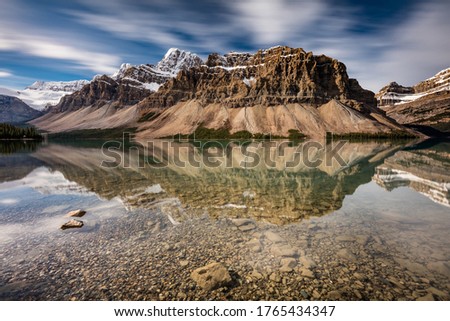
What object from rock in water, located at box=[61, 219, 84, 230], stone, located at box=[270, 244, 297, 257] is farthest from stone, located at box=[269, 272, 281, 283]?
rock in water, located at box=[61, 219, 84, 230]

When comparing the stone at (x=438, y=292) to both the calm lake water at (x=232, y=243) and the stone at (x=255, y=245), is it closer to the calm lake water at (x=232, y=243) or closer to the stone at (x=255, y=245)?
the calm lake water at (x=232, y=243)

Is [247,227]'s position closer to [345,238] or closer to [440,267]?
[345,238]

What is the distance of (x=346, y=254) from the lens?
513 inches

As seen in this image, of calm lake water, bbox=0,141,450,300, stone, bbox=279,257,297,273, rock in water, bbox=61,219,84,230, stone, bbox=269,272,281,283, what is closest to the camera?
calm lake water, bbox=0,141,450,300

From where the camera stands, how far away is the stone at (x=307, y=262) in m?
11.9

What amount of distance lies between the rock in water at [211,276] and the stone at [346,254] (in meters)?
6.38

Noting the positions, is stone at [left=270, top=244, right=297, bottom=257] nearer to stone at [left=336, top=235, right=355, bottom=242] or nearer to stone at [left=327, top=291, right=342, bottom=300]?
stone at [left=327, top=291, right=342, bottom=300]

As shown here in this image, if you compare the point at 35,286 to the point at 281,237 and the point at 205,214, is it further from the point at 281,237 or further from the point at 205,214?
the point at 281,237

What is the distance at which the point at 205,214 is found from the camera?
64.1 ft

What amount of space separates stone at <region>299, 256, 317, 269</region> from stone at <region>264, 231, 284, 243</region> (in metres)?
2.21

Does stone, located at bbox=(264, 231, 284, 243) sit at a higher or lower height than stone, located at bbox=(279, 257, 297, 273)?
higher

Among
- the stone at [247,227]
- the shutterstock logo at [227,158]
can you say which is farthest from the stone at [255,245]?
the shutterstock logo at [227,158]

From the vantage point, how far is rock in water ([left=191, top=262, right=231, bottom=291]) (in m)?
10.4
